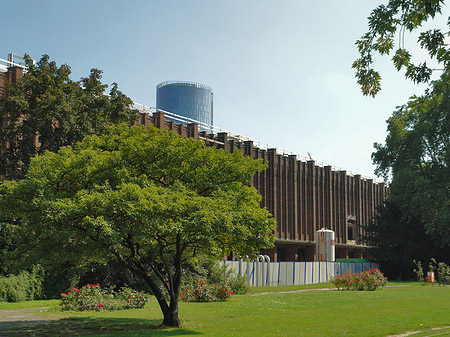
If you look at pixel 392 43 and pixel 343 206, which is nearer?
pixel 392 43

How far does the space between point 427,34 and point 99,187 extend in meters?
9.22

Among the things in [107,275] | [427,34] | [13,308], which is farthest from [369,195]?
[427,34]

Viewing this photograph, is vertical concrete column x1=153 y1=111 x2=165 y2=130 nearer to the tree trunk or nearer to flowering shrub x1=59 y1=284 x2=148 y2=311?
flowering shrub x1=59 y1=284 x2=148 y2=311

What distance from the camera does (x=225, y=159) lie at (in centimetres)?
1683

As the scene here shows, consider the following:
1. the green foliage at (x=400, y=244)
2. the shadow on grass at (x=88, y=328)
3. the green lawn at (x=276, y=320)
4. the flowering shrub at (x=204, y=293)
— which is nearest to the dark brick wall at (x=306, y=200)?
the green foliage at (x=400, y=244)

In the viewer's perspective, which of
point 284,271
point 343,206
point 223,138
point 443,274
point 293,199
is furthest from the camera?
point 343,206

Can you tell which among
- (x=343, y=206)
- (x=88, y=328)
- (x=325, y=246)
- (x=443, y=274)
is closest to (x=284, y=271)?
(x=443, y=274)

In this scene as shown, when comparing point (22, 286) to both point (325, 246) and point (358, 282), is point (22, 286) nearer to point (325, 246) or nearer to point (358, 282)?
point (358, 282)

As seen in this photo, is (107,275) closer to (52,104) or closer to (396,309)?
(52,104)

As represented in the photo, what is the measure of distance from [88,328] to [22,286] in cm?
1251

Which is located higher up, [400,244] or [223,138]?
[223,138]

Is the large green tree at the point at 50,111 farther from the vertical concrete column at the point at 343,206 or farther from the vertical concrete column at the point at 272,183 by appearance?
the vertical concrete column at the point at 343,206

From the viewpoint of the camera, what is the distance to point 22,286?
87.9ft

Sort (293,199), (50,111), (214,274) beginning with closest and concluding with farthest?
(50,111)
(214,274)
(293,199)
